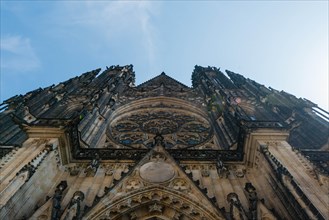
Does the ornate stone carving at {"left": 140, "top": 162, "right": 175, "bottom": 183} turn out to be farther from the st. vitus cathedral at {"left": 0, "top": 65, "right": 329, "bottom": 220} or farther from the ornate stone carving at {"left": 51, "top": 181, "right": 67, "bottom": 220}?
the ornate stone carving at {"left": 51, "top": 181, "right": 67, "bottom": 220}

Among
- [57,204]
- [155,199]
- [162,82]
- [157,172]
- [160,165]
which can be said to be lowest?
[57,204]

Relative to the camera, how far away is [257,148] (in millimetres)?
10289

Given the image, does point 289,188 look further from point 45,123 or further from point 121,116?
point 121,116

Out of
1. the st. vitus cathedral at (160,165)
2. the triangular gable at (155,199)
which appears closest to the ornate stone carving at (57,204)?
the st. vitus cathedral at (160,165)

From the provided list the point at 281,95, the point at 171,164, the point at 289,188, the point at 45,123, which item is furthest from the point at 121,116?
the point at 289,188

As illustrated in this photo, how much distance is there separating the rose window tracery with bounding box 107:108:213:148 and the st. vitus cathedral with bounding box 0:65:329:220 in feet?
0.15

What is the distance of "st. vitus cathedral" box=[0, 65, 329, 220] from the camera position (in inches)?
314

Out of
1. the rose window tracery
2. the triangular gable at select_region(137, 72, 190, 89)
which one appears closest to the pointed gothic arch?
the rose window tracery

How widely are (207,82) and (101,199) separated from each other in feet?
48.5

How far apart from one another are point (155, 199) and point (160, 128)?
23.7 feet

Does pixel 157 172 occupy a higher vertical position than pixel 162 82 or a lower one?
lower

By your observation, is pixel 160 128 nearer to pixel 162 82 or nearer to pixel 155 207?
pixel 155 207

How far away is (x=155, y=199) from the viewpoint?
8.78 meters

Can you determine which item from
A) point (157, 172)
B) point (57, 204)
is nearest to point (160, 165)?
point (157, 172)
